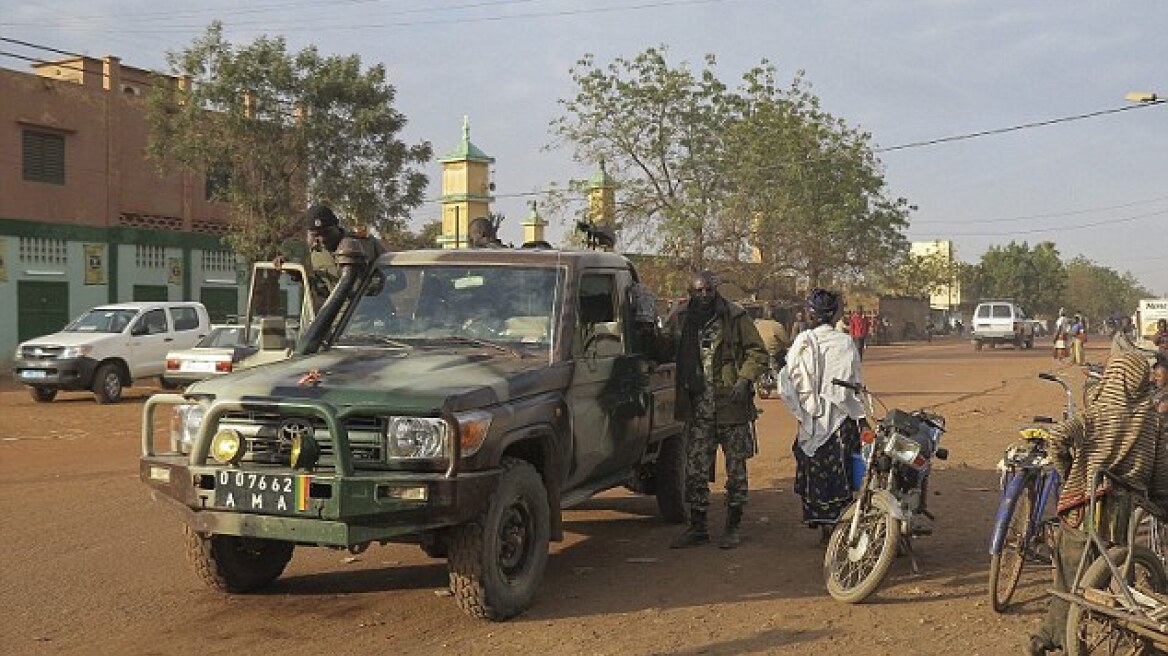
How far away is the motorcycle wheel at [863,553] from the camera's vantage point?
5.83 meters

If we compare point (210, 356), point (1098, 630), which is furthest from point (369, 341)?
point (210, 356)

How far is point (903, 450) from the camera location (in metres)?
6.30

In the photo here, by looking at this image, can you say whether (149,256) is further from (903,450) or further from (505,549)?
(903,450)

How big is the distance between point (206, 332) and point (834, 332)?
56.0 ft

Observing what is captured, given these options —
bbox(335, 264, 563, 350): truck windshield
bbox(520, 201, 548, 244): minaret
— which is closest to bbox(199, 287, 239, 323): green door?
bbox(520, 201, 548, 244): minaret

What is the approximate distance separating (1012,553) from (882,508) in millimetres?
703

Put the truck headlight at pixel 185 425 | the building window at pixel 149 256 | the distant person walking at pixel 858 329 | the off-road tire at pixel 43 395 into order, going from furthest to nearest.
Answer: the distant person walking at pixel 858 329 → the building window at pixel 149 256 → the off-road tire at pixel 43 395 → the truck headlight at pixel 185 425

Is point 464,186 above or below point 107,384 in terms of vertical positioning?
above

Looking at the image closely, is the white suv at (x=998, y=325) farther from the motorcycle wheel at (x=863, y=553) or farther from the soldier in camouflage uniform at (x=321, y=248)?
the motorcycle wheel at (x=863, y=553)

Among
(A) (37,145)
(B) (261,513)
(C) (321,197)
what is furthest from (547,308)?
(A) (37,145)

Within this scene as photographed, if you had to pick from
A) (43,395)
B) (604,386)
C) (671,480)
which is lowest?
(43,395)

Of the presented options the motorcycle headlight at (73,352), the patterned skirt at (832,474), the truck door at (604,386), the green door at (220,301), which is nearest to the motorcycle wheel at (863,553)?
the patterned skirt at (832,474)

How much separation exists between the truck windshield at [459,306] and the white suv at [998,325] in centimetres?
4397

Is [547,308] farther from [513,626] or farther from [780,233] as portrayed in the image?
[780,233]
